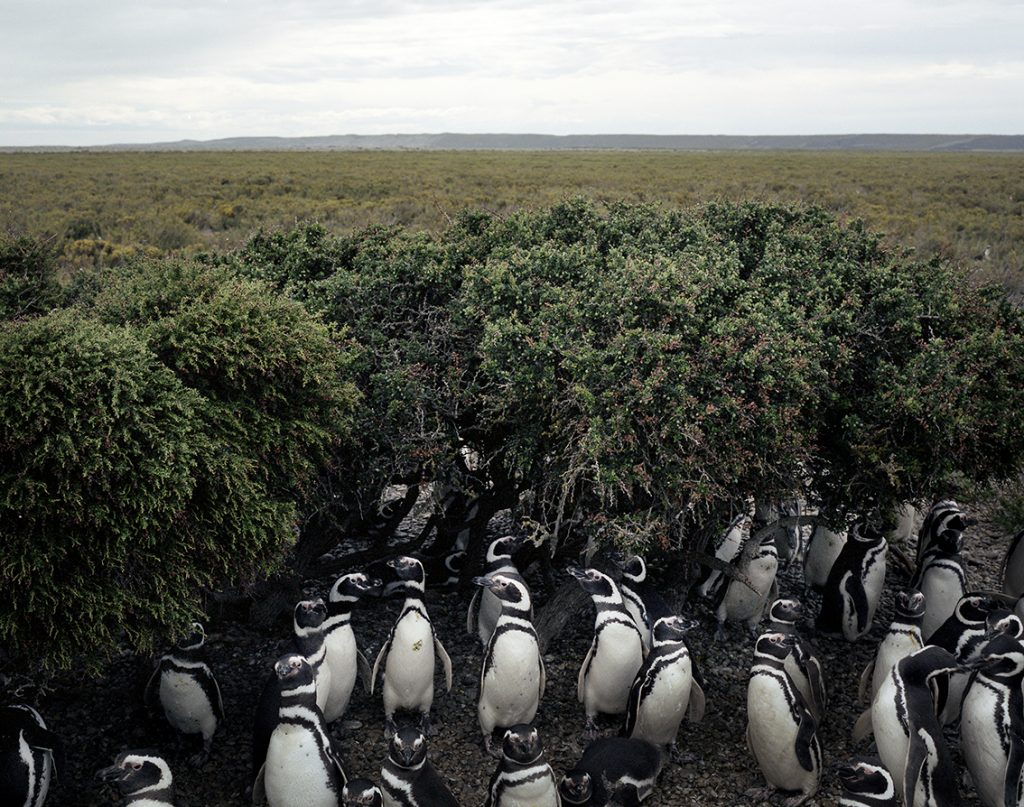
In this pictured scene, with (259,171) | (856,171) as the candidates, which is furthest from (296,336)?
(856,171)

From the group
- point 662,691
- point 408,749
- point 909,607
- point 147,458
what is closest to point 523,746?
point 408,749

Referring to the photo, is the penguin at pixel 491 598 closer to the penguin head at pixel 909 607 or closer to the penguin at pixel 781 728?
the penguin at pixel 781 728

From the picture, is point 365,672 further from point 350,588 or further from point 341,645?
point 350,588

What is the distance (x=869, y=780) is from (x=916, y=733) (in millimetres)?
664

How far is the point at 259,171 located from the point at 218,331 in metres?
55.7

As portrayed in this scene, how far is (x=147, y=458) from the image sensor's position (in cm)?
564

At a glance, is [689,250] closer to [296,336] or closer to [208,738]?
[296,336]

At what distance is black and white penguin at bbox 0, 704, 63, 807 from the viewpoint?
18.0 feet

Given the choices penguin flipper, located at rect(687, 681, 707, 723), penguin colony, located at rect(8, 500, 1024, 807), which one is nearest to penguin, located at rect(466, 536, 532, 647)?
penguin colony, located at rect(8, 500, 1024, 807)

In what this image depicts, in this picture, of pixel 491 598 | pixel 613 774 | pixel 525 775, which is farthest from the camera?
pixel 491 598

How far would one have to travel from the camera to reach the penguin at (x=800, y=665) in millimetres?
6777

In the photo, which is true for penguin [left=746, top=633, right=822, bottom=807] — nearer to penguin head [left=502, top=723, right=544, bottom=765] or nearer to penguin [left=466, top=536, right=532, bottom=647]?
penguin head [left=502, top=723, right=544, bottom=765]

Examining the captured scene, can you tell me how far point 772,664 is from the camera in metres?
6.47

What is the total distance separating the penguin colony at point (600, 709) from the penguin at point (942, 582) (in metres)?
0.07
